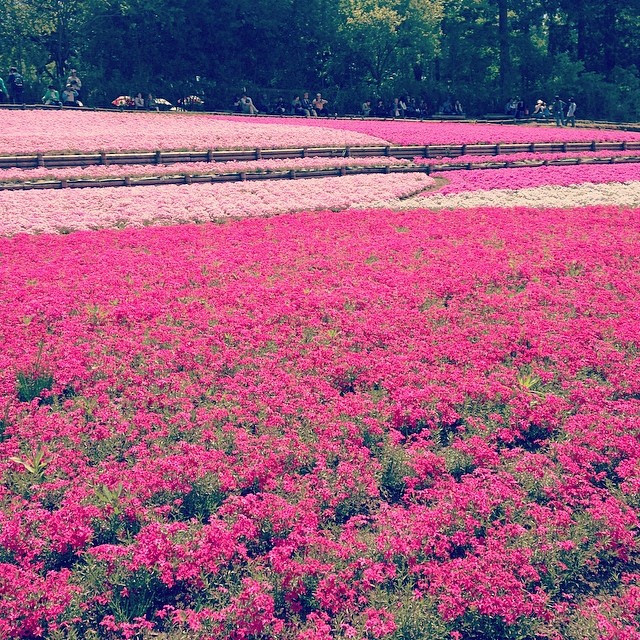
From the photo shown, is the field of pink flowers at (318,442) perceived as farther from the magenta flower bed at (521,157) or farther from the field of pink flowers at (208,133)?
the magenta flower bed at (521,157)

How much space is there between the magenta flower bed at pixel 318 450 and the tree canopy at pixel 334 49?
55.4 meters

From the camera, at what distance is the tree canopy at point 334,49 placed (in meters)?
64.8

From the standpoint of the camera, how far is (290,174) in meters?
28.3

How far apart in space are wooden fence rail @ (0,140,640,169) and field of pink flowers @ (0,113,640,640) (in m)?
11.8

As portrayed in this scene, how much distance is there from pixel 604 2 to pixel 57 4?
55759mm

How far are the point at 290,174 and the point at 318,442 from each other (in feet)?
68.6

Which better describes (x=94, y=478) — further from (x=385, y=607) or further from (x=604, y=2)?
(x=604, y=2)

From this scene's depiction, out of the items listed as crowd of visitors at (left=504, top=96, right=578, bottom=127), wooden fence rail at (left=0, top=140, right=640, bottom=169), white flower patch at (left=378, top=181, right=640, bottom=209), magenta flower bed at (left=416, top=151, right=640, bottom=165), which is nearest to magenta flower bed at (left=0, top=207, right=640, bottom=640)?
white flower patch at (left=378, top=181, right=640, bottom=209)

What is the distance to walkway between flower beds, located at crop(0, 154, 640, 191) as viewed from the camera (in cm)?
2491

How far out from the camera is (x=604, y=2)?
229 ft

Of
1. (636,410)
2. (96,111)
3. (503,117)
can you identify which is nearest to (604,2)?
(503,117)

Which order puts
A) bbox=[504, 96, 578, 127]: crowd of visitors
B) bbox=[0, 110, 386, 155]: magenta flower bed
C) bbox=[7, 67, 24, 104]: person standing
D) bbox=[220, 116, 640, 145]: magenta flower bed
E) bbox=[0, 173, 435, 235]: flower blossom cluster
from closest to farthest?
1. bbox=[0, 173, 435, 235]: flower blossom cluster
2. bbox=[0, 110, 386, 155]: magenta flower bed
3. bbox=[220, 116, 640, 145]: magenta flower bed
4. bbox=[7, 67, 24, 104]: person standing
5. bbox=[504, 96, 578, 127]: crowd of visitors

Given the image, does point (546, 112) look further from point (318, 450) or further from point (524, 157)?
point (318, 450)

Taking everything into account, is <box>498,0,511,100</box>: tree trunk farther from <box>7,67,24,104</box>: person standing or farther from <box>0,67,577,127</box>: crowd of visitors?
<box>7,67,24,104</box>: person standing
